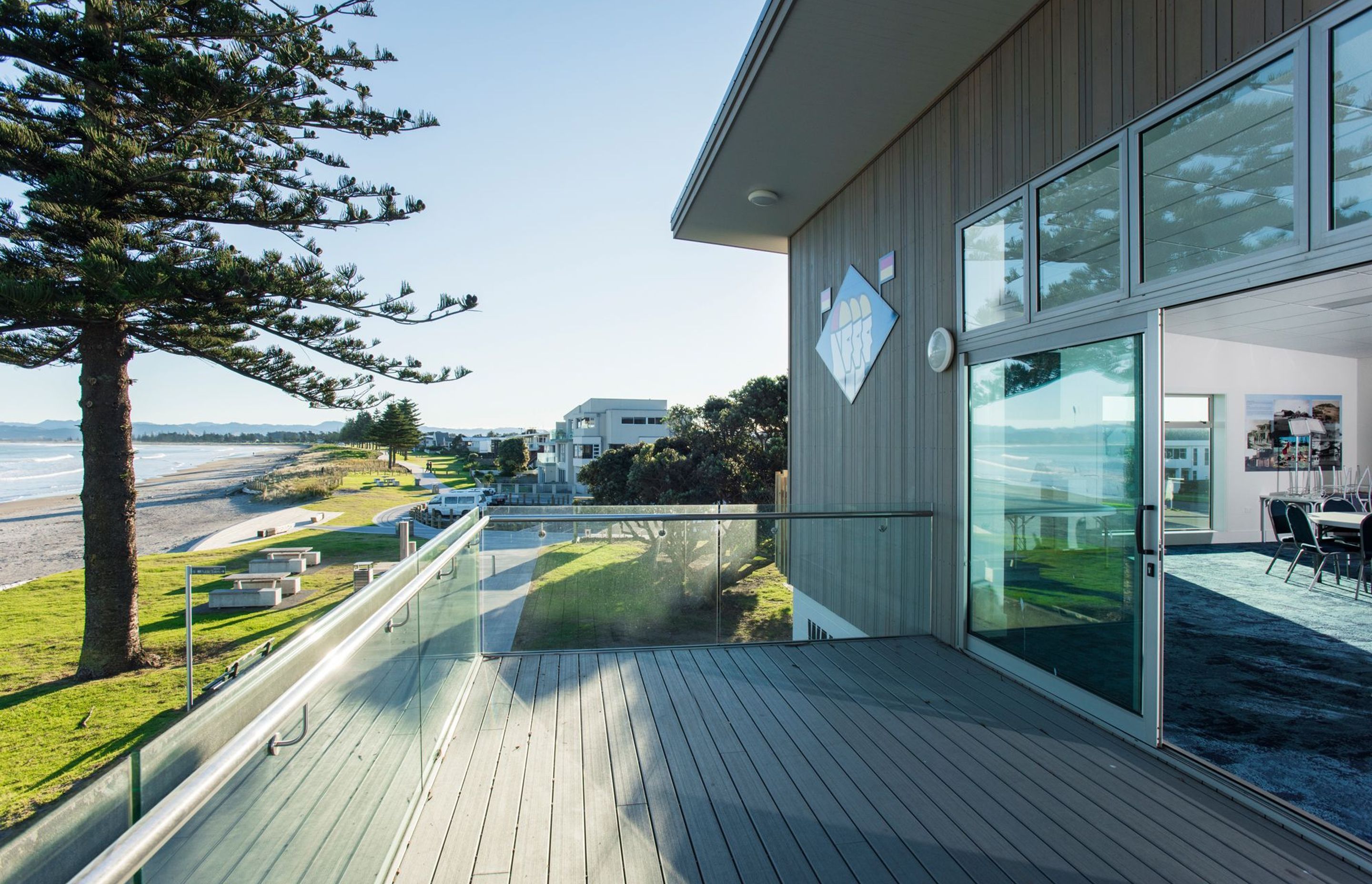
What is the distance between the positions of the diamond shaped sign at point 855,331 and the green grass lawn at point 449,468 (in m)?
54.6

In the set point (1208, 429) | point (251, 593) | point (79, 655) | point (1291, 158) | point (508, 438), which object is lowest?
point (79, 655)

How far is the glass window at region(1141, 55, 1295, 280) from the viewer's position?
228 cm

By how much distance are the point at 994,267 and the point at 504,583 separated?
3442 millimetres

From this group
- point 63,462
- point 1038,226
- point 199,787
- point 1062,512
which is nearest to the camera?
point 199,787

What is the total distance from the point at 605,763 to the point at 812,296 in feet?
17.1

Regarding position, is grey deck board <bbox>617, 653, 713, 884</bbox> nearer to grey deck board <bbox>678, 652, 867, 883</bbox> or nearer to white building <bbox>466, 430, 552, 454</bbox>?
grey deck board <bbox>678, 652, 867, 883</bbox>

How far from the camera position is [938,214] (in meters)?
4.33

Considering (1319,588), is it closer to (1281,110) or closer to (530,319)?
(1281,110)

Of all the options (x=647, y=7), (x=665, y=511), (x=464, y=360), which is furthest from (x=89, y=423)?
(x=665, y=511)

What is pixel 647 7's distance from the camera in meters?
7.79

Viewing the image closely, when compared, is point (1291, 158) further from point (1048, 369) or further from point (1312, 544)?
point (1312, 544)

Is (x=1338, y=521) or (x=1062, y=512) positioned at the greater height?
(x=1062, y=512)

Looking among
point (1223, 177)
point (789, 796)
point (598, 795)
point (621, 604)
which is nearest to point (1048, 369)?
point (1223, 177)

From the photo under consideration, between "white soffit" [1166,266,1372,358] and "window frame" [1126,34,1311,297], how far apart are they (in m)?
1.69
